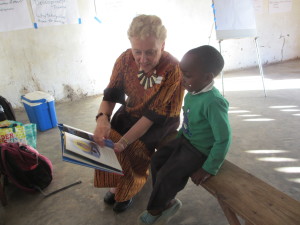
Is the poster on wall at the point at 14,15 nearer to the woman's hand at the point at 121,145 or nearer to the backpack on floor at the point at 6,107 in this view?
the backpack on floor at the point at 6,107

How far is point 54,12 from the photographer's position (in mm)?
3238

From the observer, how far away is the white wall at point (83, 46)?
10.8 feet

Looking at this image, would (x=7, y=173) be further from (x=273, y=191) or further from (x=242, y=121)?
(x=242, y=121)

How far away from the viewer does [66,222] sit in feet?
4.84

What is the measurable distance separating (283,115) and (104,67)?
2603 mm

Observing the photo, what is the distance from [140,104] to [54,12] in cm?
249

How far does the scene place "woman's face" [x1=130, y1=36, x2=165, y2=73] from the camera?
1.27 metres

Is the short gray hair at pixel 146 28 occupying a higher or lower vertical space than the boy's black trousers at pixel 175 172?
higher

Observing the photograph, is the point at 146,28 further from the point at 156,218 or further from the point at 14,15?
the point at 14,15

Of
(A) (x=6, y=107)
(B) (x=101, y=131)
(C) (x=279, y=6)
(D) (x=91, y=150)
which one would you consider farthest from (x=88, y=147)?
(C) (x=279, y=6)

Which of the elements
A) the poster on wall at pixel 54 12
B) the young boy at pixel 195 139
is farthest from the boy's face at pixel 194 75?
the poster on wall at pixel 54 12

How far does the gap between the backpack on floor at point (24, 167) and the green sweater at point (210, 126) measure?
1.12 meters

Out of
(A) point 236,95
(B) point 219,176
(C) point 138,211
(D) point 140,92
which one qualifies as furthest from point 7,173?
(A) point 236,95

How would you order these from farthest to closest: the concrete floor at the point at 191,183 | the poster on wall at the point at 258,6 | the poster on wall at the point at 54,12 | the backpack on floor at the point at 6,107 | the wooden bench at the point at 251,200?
the poster on wall at the point at 258,6 < the poster on wall at the point at 54,12 < the backpack on floor at the point at 6,107 < the concrete floor at the point at 191,183 < the wooden bench at the point at 251,200
